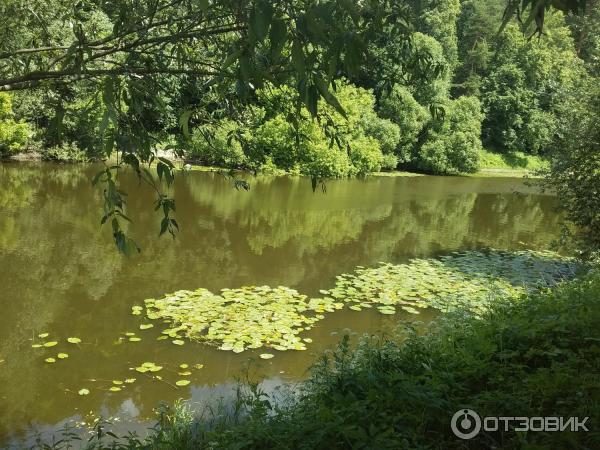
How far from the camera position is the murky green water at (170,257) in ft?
19.6

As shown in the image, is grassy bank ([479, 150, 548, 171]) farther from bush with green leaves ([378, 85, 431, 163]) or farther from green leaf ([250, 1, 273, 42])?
green leaf ([250, 1, 273, 42])

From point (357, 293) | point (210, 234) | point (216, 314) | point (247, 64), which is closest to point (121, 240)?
point (247, 64)

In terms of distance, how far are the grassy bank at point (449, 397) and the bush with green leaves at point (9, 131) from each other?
1993cm

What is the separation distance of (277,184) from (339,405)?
66.3 feet

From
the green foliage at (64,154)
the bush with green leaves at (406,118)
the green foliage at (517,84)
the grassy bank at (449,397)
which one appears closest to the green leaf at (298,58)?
the grassy bank at (449,397)

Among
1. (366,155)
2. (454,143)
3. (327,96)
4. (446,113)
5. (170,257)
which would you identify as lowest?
(170,257)

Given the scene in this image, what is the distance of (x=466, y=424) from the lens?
9.79ft

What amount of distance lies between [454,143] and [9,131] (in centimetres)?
2508

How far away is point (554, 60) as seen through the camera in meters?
39.8

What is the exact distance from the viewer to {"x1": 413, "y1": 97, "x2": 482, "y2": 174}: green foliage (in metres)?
33.8

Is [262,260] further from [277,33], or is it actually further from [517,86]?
[517,86]

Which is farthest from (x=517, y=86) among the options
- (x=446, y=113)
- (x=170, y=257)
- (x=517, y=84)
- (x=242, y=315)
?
(x=242, y=315)

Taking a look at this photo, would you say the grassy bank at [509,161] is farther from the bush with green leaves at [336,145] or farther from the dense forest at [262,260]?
the dense forest at [262,260]

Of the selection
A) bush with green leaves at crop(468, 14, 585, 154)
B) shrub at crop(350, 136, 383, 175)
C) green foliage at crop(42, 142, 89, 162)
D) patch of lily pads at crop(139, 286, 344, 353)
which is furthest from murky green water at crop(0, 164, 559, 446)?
bush with green leaves at crop(468, 14, 585, 154)
